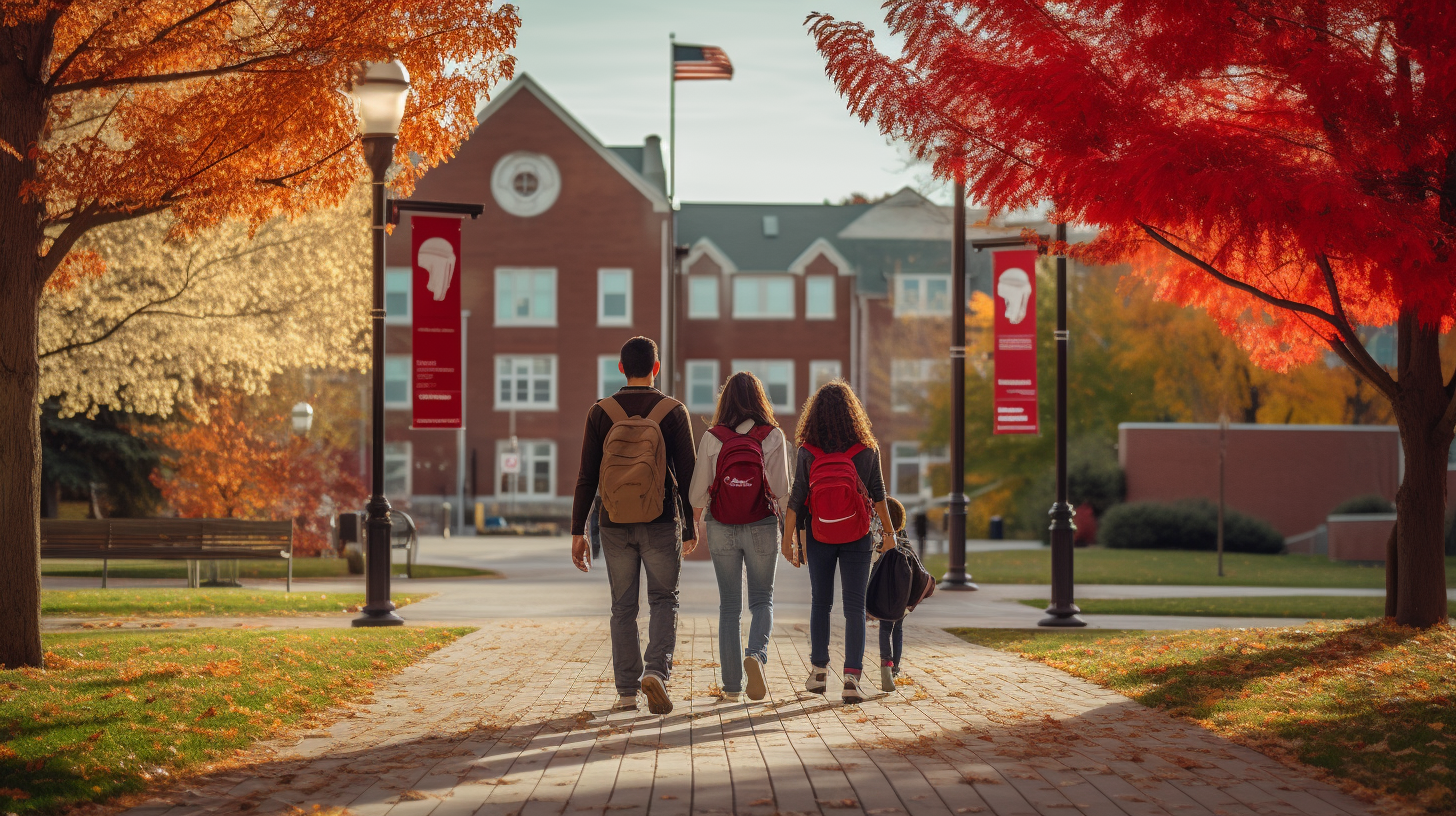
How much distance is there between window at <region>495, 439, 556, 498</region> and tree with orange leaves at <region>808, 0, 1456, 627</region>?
40751 mm

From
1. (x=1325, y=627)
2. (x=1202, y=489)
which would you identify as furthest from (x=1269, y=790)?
(x=1202, y=489)

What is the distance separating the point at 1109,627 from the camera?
1348 cm

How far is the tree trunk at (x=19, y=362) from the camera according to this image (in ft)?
28.8

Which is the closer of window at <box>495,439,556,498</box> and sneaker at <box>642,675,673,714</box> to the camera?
sneaker at <box>642,675,673,714</box>

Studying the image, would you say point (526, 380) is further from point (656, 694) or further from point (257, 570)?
point (656, 694)

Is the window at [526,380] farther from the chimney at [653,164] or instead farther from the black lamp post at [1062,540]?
the black lamp post at [1062,540]

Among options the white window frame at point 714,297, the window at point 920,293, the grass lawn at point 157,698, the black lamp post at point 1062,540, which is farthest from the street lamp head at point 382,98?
the window at point 920,293

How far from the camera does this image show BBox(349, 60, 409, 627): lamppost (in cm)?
1140

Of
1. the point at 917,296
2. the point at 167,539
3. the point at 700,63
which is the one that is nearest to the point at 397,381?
the point at 917,296

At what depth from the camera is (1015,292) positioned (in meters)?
16.7

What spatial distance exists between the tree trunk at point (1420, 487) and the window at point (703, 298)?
140 feet

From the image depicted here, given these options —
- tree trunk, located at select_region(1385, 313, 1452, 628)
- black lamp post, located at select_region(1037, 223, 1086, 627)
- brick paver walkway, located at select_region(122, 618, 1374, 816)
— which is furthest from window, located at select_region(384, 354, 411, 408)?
tree trunk, located at select_region(1385, 313, 1452, 628)

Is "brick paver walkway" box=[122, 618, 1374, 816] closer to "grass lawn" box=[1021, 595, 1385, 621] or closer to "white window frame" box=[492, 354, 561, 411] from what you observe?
"grass lawn" box=[1021, 595, 1385, 621]

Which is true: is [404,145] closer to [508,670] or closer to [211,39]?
[211,39]
